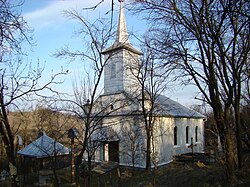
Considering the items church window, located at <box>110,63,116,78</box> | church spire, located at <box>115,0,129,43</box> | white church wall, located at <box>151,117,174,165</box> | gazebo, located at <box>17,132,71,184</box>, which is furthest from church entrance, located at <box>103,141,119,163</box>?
church spire, located at <box>115,0,129,43</box>

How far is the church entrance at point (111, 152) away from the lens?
21734 millimetres

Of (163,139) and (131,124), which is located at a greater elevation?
(131,124)

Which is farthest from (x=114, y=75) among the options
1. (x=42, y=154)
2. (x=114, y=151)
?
(x=42, y=154)

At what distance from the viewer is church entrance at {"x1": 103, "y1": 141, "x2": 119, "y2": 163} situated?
21734 mm

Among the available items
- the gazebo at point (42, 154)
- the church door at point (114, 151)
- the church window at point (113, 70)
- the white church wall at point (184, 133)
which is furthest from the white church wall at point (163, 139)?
the gazebo at point (42, 154)

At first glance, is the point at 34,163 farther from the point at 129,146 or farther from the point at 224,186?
the point at 224,186

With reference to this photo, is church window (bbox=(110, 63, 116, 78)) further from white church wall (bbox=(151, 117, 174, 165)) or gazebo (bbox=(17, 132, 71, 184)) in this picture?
gazebo (bbox=(17, 132, 71, 184))

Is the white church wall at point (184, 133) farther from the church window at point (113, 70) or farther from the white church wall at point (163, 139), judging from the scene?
the church window at point (113, 70)

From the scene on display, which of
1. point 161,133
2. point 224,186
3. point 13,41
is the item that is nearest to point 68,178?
point 161,133

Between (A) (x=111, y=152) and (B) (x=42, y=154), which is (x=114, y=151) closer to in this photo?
(A) (x=111, y=152)

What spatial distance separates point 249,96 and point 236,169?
5628mm

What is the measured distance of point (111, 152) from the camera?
72.6 feet

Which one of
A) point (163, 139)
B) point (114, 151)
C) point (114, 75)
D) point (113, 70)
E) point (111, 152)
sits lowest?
point (111, 152)

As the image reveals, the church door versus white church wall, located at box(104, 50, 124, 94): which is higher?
white church wall, located at box(104, 50, 124, 94)
